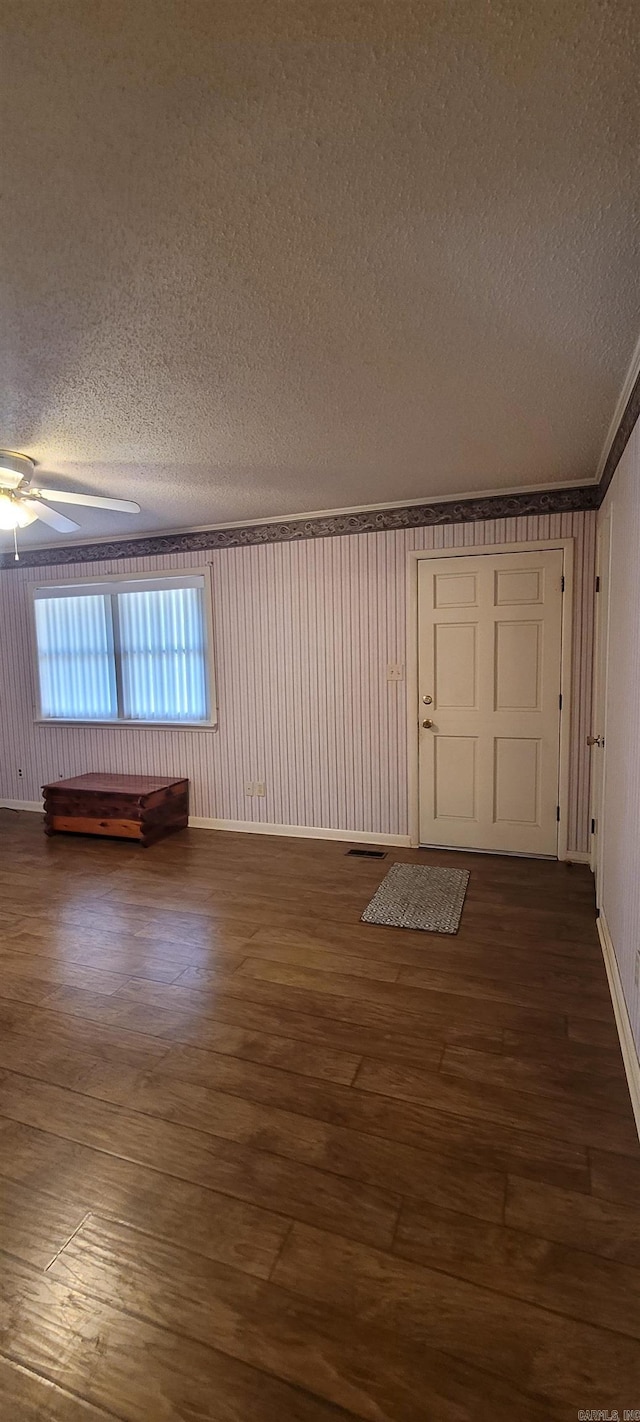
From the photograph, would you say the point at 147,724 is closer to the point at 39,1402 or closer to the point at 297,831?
the point at 297,831

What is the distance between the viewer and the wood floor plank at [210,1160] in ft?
4.53

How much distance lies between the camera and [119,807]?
4266 mm

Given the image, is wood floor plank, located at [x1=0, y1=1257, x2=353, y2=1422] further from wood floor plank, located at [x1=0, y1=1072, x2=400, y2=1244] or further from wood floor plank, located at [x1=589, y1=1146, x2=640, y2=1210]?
wood floor plank, located at [x1=589, y1=1146, x2=640, y2=1210]

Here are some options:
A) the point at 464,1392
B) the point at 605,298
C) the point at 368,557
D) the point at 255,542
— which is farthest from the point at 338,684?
the point at 464,1392

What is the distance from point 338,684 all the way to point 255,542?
4.01 feet

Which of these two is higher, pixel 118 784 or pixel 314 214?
pixel 314 214

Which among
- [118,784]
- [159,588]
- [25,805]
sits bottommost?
[25,805]

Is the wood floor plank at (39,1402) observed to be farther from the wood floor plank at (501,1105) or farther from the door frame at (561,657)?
the door frame at (561,657)

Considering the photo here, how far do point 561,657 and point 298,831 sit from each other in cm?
222

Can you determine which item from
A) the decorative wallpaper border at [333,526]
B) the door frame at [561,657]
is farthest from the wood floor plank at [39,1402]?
the decorative wallpaper border at [333,526]

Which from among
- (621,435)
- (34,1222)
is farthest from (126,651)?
(34,1222)

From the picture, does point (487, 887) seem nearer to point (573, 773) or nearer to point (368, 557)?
point (573, 773)

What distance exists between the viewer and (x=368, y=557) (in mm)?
3896

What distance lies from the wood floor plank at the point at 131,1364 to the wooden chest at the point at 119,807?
10.1ft
